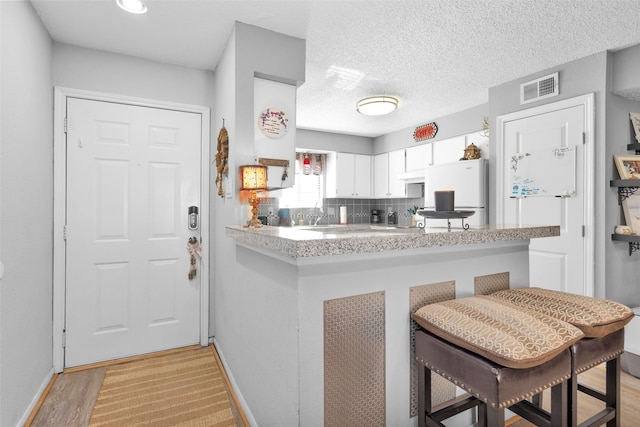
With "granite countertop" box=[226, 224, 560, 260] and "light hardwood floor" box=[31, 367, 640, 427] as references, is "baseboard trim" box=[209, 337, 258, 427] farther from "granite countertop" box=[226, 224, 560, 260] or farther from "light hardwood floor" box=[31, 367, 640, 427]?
"granite countertop" box=[226, 224, 560, 260]

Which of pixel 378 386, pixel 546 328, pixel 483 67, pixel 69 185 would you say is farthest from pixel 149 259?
pixel 483 67

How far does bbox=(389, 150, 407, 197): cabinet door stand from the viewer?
16.7 ft

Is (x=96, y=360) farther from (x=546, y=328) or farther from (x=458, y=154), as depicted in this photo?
(x=458, y=154)

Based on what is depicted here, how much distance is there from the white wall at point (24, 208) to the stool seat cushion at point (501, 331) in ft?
6.69

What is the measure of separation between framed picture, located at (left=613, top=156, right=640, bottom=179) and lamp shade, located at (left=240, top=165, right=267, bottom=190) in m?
2.76

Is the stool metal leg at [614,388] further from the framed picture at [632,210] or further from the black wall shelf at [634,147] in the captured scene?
the black wall shelf at [634,147]

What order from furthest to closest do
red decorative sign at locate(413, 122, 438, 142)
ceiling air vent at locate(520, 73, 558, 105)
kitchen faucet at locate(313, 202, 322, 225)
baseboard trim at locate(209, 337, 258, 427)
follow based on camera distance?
kitchen faucet at locate(313, 202, 322, 225)
red decorative sign at locate(413, 122, 438, 142)
ceiling air vent at locate(520, 73, 558, 105)
baseboard trim at locate(209, 337, 258, 427)

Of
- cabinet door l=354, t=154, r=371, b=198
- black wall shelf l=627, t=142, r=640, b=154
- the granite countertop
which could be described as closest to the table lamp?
the granite countertop

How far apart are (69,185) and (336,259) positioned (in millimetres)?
2263

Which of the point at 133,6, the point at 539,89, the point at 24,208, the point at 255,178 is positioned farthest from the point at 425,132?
the point at 24,208

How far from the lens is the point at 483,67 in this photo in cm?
288

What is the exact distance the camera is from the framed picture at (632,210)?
2.61m

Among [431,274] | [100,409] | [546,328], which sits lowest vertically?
[100,409]

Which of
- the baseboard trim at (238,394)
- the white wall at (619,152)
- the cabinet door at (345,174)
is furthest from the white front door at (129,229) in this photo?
the white wall at (619,152)
